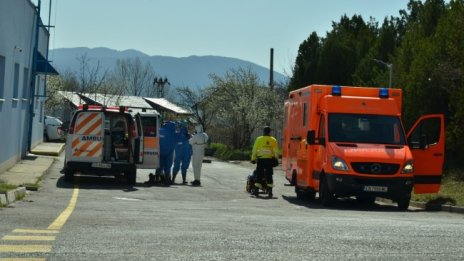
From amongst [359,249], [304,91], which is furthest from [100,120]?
[359,249]

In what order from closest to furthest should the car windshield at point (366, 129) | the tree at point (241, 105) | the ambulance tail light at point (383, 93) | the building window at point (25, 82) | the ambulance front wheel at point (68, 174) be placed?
the car windshield at point (366, 129), the ambulance tail light at point (383, 93), the ambulance front wheel at point (68, 174), the building window at point (25, 82), the tree at point (241, 105)

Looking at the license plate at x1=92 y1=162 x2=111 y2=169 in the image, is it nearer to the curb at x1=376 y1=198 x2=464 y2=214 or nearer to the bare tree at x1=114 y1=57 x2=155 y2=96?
the curb at x1=376 y1=198 x2=464 y2=214

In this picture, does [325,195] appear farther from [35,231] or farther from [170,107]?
[170,107]

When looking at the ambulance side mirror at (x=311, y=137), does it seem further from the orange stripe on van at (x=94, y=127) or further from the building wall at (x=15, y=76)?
the building wall at (x=15, y=76)

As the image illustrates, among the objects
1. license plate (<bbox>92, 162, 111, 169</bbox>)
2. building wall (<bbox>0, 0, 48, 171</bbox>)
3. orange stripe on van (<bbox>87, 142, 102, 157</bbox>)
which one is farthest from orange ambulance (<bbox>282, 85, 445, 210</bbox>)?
building wall (<bbox>0, 0, 48, 171</bbox>)

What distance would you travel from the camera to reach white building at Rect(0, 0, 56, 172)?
75.5 feet

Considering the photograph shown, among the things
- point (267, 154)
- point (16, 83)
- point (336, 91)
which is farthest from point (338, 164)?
point (16, 83)

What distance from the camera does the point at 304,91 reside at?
20.8 metres

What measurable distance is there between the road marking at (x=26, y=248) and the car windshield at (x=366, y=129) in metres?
10.8

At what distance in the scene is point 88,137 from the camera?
72.6 feet

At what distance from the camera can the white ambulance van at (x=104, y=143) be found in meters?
22.1

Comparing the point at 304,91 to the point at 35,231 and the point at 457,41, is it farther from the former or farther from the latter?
the point at 35,231

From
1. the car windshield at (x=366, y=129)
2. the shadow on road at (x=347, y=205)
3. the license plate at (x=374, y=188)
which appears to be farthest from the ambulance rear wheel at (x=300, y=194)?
the license plate at (x=374, y=188)

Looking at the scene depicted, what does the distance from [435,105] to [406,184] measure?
479 inches
